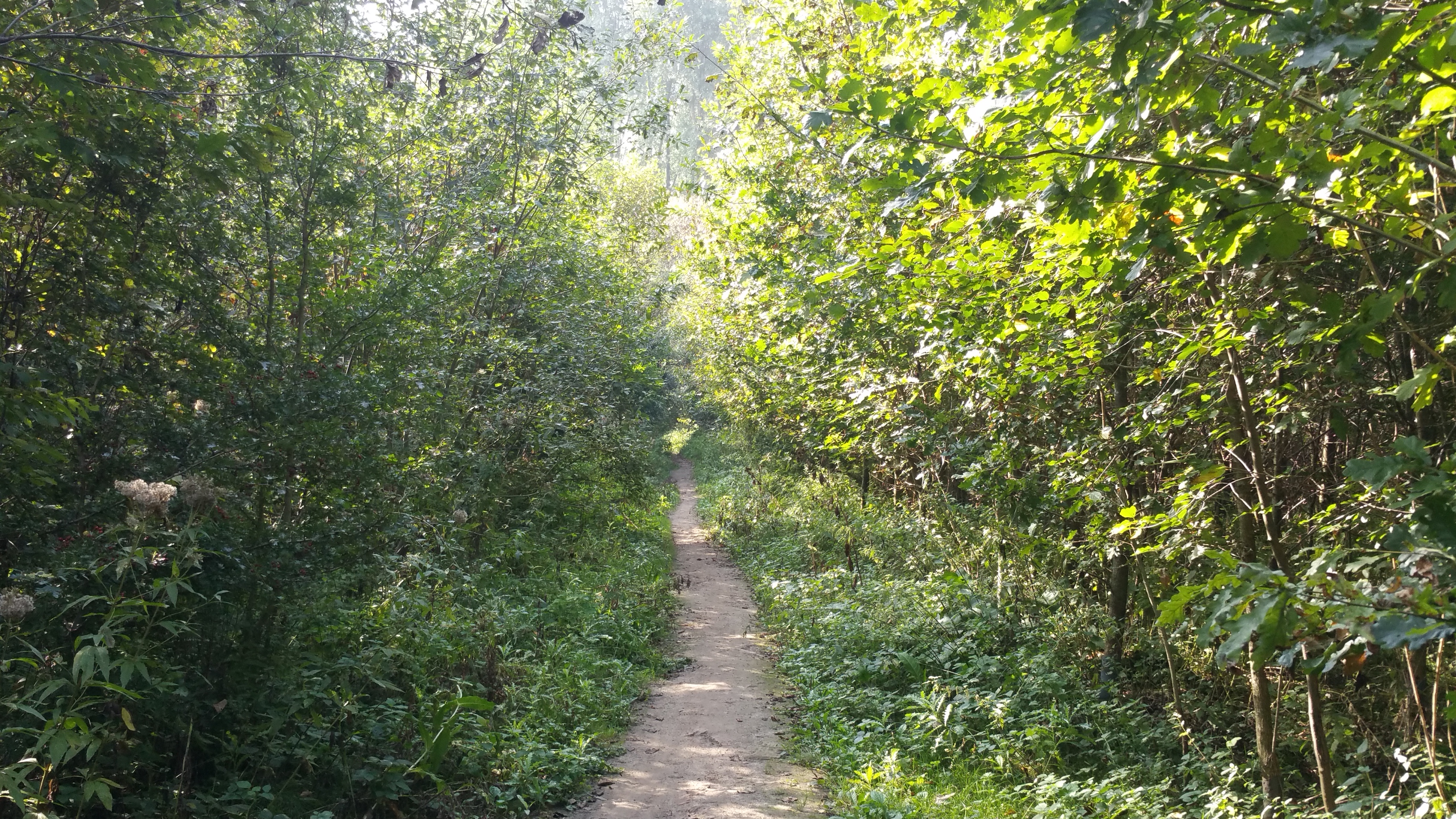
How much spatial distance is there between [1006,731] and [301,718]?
15.8ft

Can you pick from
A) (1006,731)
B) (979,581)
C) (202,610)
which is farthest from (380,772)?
(979,581)

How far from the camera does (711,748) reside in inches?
273

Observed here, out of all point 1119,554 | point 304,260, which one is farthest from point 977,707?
point 304,260

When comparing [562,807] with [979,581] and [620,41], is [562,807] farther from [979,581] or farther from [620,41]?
[620,41]

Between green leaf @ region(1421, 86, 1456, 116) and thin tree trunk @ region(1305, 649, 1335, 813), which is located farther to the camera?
thin tree trunk @ region(1305, 649, 1335, 813)

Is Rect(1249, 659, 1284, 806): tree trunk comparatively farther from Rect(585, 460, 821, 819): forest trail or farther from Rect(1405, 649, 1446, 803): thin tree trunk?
Rect(585, 460, 821, 819): forest trail

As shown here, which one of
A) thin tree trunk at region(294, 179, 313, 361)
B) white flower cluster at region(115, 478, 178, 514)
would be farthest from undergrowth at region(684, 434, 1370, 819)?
thin tree trunk at region(294, 179, 313, 361)

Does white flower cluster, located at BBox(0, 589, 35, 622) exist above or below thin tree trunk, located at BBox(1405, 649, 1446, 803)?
above

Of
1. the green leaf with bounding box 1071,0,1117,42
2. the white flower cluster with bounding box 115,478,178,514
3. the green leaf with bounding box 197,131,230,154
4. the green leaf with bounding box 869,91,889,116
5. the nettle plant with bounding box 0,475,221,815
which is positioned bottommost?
the nettle plant with bounding box 0,475,221,815

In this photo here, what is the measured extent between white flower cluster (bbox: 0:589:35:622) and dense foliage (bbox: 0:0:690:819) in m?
0.01

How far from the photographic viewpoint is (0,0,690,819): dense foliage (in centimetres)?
390

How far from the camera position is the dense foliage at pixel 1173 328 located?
2.54 meters

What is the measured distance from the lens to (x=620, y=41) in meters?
11.9

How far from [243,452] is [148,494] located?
4.48 feet
